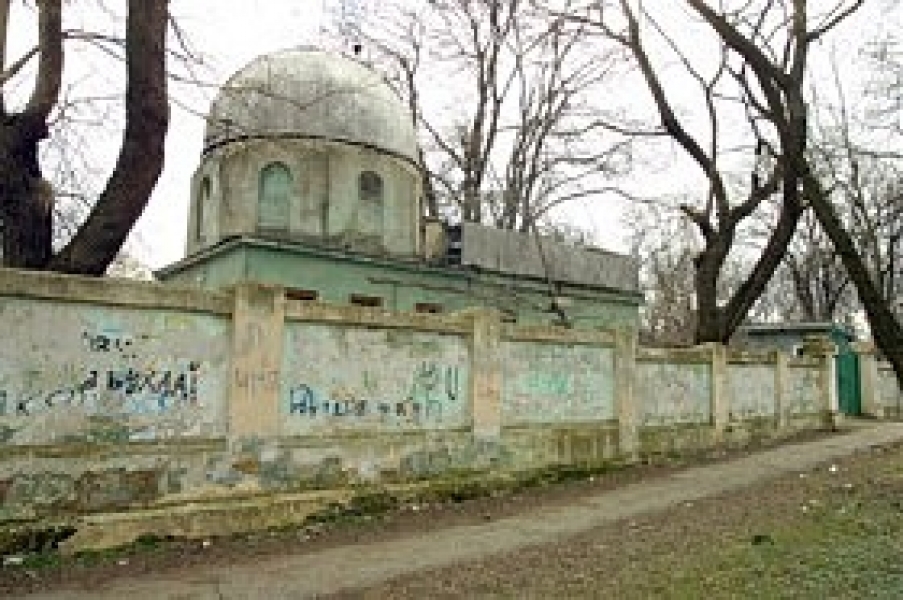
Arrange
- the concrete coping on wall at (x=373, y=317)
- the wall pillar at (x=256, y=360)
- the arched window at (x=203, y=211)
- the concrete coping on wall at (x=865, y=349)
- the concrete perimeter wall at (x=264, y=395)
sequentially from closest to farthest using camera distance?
the concrete perimeter wall at (x=264, y=395)
the wall pillar at (x=256, y=360)
the concrete coping on wall at (x=373, y=317)
the arched window at (x=203, y=211)
the concrete coping on wall at (x=865, y=349)

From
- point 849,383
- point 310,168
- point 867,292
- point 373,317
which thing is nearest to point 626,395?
point 867,292

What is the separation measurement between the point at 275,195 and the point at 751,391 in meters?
12.8

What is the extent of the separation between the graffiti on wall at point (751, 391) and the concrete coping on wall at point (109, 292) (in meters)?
11.6

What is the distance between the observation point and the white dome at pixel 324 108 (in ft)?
70.2

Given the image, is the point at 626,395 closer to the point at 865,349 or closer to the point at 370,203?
the point at 370,203

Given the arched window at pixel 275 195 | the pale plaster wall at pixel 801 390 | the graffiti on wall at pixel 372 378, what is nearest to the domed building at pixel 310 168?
the arched window at pixel 275 195

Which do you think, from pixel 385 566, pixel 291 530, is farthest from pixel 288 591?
pixel 291 530

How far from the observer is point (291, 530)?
9508 millimetres

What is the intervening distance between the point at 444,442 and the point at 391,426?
0.95 m

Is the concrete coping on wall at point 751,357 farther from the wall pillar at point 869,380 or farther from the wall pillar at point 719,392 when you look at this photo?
the wall pillar at point 869,380

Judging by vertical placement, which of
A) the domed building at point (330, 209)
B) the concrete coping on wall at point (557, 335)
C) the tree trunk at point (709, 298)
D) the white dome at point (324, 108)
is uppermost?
the white dome at point (324, 108)

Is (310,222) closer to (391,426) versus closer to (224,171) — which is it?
(224,171)

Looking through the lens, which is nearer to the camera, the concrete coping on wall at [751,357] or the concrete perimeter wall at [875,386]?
the concrete coping on wall at [751,357]

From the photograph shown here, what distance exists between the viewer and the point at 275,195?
2211cm
